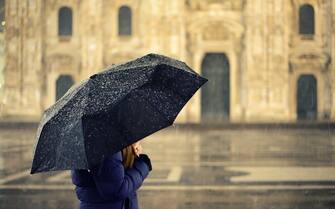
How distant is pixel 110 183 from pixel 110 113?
36cm

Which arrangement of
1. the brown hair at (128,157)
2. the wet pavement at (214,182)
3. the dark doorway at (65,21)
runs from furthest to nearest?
1. the dark doorway at (65,21)
2. the wet pavement at (214,182)
3. the brown hair at (128,157)

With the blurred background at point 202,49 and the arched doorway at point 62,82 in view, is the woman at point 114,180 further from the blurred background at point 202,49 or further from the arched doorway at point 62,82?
the arched doorway at point 62,82

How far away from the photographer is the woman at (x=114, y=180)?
2.59 metres

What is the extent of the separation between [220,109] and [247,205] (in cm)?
2332

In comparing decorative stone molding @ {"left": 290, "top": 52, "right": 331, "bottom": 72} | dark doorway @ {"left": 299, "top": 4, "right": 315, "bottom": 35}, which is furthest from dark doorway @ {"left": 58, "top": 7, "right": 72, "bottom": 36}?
dark doorway @ {"left": 299, "top": 4, "right": 315, "bottom": 35}

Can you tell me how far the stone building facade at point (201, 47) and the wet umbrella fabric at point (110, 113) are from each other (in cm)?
2543

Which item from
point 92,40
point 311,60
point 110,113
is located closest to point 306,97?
point 311,60

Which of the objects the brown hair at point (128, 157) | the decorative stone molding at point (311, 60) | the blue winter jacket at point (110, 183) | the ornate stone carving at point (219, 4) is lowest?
the blue winter jacket at point (110, 183)

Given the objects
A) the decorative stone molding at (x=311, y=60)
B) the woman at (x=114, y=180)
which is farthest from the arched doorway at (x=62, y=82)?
the woman at (x=114, y=180)

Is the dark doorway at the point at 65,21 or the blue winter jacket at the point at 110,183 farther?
the dark doorway at the point at 65,21

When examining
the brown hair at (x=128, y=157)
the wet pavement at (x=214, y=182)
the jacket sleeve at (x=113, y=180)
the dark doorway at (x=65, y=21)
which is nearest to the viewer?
the jacket sleeve at (x=113, y=180)

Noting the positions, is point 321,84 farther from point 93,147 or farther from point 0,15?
point 93,147

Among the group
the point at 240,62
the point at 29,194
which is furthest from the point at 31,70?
the point at 29,194

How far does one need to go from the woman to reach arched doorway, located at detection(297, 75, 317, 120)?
90.8 ft
